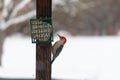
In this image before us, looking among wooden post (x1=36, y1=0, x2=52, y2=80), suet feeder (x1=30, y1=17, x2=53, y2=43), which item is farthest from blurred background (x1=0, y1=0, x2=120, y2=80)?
wooden post (x1=36, y1=0, x2=52, y2=80)

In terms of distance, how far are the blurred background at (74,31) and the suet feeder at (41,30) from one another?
294 inches

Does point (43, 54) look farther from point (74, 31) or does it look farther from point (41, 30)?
point (74, 31)

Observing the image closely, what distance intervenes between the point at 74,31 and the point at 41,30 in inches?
761

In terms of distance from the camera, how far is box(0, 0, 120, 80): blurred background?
1295 cm

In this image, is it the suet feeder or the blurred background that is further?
the blurred background

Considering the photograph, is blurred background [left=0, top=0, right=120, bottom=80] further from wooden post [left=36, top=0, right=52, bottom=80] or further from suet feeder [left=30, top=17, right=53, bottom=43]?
wooden post [left=36, top=0, right=52, bottom=80]

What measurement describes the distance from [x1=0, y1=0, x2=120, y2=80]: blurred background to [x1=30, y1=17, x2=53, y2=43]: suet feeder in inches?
294

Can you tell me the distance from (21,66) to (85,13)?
11204mm

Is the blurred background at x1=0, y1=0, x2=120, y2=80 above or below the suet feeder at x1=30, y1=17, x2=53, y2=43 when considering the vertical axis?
below

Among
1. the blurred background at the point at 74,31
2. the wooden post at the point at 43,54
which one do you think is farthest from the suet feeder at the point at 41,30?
the blurred background at the point at 74,31

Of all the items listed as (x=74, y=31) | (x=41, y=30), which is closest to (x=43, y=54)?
(x=41, y=30)

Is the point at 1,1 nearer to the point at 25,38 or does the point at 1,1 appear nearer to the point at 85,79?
the point at 85,79

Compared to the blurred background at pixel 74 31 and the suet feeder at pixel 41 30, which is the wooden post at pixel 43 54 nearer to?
the suet feeder at pixel 41 30

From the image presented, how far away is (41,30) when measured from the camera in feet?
14.0
